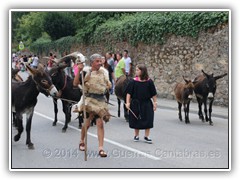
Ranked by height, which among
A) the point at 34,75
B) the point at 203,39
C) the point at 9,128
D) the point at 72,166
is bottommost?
the point at 72,166

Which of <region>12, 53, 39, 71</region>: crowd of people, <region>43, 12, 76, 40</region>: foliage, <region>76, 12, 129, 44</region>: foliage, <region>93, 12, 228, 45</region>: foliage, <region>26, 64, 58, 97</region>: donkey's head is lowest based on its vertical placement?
<region>26, 64, 58, 97</region>: donkey's head

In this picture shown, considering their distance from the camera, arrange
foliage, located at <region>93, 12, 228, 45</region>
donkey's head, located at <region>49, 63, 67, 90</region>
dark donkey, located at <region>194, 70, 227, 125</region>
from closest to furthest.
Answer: donkey's head, located at <region>49, 63, 67, 90</region>
dark donkey, located at <region>194, 70, 227, 125</region>
foliage, located at <region>93, 12, 228, 45</region>

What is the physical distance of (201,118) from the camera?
42.2 feet

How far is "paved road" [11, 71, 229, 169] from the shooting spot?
25.1 ft

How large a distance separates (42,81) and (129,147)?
233 centimetres

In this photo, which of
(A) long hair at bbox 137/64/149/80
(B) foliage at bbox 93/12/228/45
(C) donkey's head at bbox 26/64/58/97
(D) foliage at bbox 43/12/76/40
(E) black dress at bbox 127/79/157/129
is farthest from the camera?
(D) foliage at bbox 43/12/76/40

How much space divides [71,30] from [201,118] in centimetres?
2266

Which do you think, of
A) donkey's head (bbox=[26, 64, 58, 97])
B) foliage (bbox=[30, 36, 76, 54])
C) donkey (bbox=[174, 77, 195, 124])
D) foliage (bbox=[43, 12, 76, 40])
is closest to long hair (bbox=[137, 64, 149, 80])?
donkey's head (bbox=[26, 64, 58, 97])

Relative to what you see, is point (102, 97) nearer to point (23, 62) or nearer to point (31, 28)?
point (23, 62)

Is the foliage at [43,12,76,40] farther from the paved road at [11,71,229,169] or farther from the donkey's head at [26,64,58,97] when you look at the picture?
the donkey's head at [26,64,58,97]

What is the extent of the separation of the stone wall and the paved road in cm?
390

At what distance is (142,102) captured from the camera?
9.39 m

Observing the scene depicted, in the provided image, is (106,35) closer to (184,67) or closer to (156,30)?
(156,30)

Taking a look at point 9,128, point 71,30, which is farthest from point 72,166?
point 71,30
